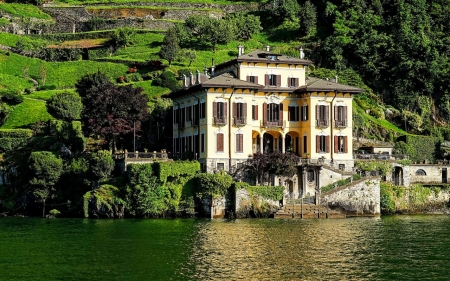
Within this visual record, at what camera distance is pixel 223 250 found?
43062 millimetres

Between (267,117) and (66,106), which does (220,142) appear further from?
(66,106)

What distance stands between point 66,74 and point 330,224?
52.6 meters

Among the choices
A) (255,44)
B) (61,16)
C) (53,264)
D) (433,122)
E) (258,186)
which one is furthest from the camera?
(61,16)

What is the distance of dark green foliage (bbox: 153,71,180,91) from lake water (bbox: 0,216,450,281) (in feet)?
111

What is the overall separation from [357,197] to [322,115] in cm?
932

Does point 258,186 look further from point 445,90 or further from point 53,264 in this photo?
point 445,90

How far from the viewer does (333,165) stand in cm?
7131

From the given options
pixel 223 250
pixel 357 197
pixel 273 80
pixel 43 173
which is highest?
pixel 273 80

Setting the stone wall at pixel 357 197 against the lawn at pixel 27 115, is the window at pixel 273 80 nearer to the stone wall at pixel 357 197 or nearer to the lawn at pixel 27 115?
the stone wall at pixel 357 197

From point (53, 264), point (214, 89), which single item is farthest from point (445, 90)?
point (53, 264)

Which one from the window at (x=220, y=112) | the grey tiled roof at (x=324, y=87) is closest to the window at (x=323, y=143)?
the grey tiled roof at (x=324, y=87)

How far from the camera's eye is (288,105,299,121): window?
238 feet

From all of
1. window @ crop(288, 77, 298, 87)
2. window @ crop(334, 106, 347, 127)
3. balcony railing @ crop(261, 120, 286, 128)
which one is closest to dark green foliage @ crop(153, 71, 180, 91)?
window @ crop(288, 77, 298, 87)

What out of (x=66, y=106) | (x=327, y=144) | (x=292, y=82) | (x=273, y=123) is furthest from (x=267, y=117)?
(x=66, y=106)
